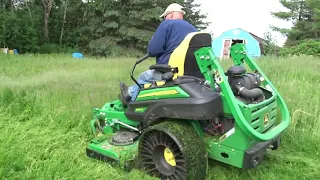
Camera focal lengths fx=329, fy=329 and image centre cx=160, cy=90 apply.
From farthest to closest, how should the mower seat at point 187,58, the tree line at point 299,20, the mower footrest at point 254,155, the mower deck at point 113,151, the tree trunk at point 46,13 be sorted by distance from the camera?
the tree line at point 299,20
the tree trunk at point 46,13
the mower deck at point 113,151
the mower seat at point 187,58
the mower footrest at point 254,155

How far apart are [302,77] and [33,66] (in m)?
8.17

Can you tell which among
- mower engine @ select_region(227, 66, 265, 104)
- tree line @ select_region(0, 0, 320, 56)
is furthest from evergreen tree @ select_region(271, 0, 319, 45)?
mower engine @ select_region(227, 66, 265, 104)

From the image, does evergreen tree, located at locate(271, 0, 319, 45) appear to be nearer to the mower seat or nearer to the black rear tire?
the mower seat

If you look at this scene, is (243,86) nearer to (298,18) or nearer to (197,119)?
(197,119)

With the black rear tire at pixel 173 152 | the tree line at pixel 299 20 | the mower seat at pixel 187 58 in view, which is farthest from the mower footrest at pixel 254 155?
the tree line at pixel 299 20

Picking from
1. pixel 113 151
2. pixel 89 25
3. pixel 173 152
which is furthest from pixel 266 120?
pixel 89 25

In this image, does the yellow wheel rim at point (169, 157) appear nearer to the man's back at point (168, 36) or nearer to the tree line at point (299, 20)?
the man's back at point (168, 36)

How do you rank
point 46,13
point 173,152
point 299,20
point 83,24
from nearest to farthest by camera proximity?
point 173,152 < point 46,13 < point 83,24 < point 299,20

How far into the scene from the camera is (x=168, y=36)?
344cm

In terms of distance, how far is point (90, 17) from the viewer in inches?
853

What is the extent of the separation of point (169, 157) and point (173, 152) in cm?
10

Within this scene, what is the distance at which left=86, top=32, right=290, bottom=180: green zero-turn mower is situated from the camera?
2.62 metres

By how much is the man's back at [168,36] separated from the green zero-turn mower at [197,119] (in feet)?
0.90

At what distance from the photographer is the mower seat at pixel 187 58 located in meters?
2.89
